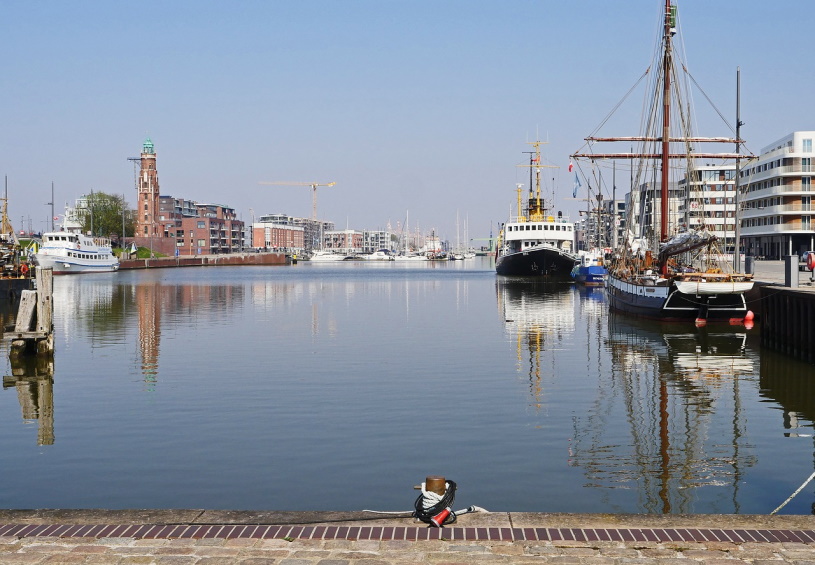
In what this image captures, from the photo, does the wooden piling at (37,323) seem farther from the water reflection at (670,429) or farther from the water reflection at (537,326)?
the water reflection at (670,429)

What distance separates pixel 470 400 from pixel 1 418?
1283cm

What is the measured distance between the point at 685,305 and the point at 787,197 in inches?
3277

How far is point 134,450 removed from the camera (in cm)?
1822

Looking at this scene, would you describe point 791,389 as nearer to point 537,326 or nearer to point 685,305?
point 685,305

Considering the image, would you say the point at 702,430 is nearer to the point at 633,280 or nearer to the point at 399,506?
the point at 399,506

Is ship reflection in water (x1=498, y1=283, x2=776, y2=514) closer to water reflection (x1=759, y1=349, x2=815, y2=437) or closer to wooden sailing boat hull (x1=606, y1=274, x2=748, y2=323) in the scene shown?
water reflection (x1=759, y1=349, x2=815, y2=437)

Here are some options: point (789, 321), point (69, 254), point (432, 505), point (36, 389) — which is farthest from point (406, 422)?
point (69, 254)

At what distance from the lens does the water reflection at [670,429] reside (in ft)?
50.2

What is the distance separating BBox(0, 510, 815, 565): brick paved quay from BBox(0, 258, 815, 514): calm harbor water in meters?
3.61

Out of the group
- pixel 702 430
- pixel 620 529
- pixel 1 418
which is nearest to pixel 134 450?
pixel 1 418

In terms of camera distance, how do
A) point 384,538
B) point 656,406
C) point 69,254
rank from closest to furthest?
point 384,538 → point 656,406 → point 69,254

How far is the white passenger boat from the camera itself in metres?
136

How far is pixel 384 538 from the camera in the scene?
972cm

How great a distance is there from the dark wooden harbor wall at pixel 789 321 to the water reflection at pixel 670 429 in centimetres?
166
